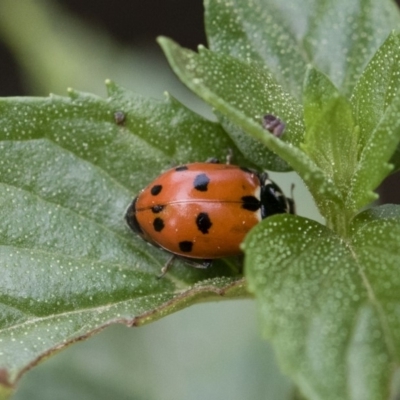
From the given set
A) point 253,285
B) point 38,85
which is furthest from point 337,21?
point 38,85

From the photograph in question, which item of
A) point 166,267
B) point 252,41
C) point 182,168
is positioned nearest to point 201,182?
point 182,168

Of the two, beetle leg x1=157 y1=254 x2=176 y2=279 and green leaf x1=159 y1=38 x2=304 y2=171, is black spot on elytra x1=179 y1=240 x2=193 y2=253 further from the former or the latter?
green leaf x1=159 y1=38 x2=304 y2=171

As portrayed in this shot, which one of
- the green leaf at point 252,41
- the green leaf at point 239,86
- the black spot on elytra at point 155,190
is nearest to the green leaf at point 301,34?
the green leaf at point 252,41

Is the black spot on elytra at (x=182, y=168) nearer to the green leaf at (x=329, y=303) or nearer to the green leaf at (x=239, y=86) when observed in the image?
the green leaf at (x=239, y=86)

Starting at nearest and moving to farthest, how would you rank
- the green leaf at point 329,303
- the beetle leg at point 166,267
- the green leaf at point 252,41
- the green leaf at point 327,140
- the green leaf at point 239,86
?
the green leaf at point 329,303 → the green leaf at point 239,86 → the green leaf at point 327,140 → the beetle leg at point 166,267 → the green leaf at point 252,41

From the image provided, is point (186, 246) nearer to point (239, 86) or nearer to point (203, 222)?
point (203, 222)

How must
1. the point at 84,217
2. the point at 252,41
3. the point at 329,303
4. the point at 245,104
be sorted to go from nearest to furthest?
1. the point at 329,303
2. the point at 245,104
3. the point at 84,217
4. the point at 252,41
